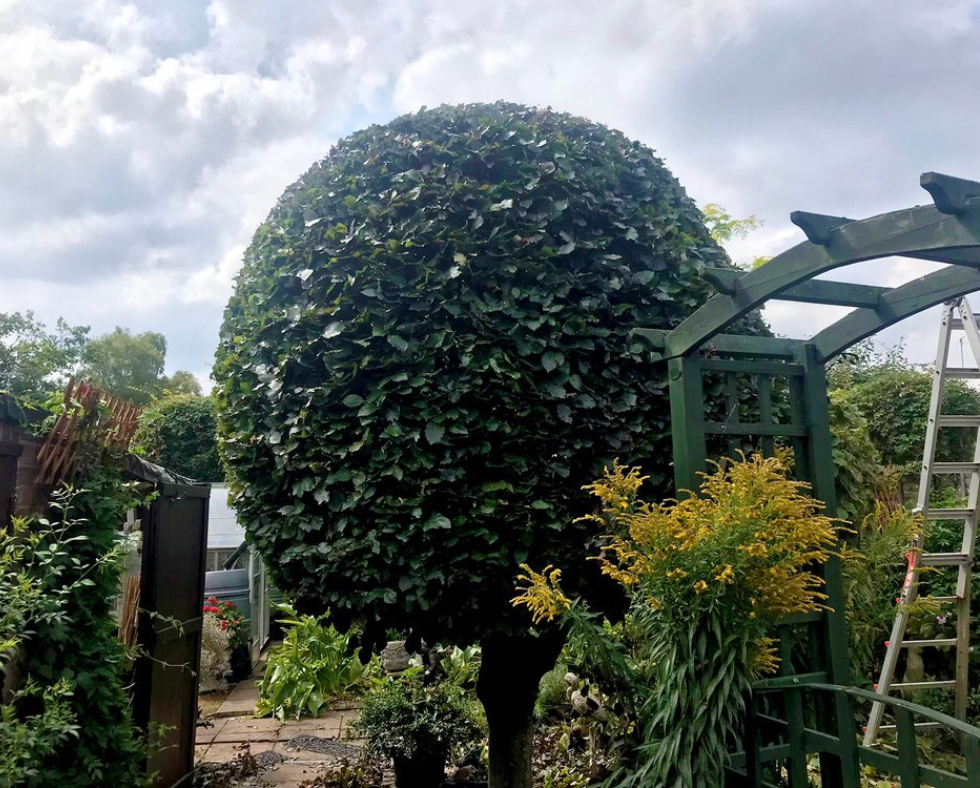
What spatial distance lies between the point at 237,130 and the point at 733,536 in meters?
4.60

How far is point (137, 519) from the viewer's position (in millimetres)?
4070

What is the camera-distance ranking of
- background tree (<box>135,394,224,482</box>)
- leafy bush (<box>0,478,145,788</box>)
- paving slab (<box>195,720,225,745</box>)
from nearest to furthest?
leafy bush (<box>0,478,145,788</box>) < paving slab (<box>195,720,225,745</box>) < background tree (<box>135,394,224,482</box>)

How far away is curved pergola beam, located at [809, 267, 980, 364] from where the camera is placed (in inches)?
87.0

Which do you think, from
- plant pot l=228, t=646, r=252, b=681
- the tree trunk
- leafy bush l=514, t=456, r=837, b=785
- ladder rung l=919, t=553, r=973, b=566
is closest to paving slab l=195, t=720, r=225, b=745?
plant pot l=228, t=646, r=252, b=681

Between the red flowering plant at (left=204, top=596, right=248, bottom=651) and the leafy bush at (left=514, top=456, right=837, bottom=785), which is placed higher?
the leafy bush at (left=514, top=456, right=837, bottom=785)

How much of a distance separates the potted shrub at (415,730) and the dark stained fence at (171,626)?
3.31 ft

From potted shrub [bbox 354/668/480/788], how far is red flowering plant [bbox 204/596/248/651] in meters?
3.28

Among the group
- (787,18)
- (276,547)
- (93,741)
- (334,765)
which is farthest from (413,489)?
(334,765)

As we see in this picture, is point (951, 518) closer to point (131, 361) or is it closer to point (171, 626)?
point (171, 626)

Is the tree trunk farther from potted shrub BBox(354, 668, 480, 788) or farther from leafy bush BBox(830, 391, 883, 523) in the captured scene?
leafy bush BBox(830, 391, 883, 523)

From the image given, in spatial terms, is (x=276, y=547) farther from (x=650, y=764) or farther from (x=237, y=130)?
(x=237, y=130)

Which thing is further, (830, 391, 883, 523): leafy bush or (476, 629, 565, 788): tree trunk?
(830, 391, 883, 523): leafy bush

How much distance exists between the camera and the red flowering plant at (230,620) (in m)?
6.68

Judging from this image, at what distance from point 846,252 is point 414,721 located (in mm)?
Answer: 3036
